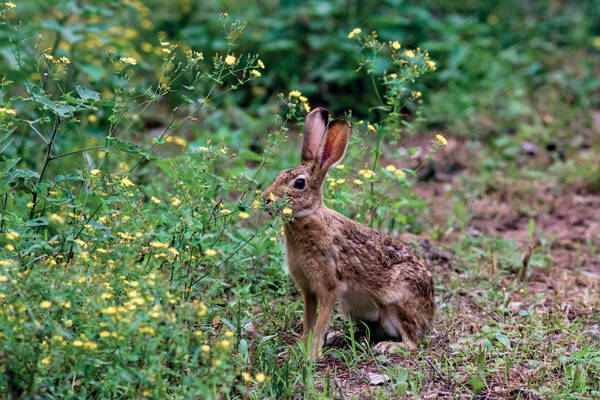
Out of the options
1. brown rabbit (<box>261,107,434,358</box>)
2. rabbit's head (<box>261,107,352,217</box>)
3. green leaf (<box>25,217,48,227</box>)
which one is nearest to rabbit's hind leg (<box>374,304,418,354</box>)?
brown rabbit (<box>261,107,434,358</box>)

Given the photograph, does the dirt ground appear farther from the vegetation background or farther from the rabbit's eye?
the rabbit's eye

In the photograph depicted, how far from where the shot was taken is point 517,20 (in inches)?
429

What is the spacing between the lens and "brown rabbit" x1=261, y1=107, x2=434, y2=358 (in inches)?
175

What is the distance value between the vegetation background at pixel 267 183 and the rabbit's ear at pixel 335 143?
311mm

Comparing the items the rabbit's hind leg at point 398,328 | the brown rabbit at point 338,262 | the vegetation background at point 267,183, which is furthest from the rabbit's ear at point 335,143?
the rabbit's hind leg at point 398,328

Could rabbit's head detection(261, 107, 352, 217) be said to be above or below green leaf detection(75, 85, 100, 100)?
below

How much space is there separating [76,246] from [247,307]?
114 centimetres

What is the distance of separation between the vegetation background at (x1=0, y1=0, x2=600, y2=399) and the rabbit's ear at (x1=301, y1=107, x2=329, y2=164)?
0.16m

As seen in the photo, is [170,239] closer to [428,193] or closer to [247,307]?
[247,307]

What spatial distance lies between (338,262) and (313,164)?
2.14 ft

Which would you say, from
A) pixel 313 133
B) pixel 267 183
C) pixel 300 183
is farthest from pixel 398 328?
pixel 267 183

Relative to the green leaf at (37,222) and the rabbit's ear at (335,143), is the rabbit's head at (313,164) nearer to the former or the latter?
the rabbit's ear at (335,143)

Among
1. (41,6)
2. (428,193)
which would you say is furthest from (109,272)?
(41,6)

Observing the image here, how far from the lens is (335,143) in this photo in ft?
15.0
